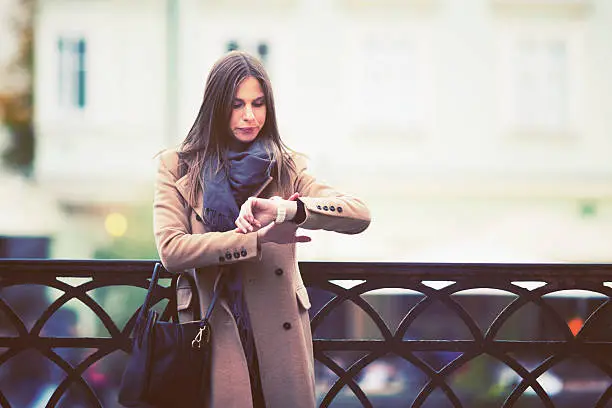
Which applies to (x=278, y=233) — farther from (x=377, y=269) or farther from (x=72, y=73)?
(x=72, y=73)

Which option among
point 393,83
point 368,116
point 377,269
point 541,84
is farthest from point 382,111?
point 377,269

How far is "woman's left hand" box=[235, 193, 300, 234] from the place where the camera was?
231 cm

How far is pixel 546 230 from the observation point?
618 inches

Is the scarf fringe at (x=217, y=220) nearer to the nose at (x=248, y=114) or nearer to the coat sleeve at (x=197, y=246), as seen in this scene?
the coat sleeve at (x=197, y=246)

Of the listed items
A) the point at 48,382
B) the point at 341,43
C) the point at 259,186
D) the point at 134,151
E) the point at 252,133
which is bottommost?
the point at 48,382

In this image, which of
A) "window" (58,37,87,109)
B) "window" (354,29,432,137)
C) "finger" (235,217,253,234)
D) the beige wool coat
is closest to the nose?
the beige wool coat

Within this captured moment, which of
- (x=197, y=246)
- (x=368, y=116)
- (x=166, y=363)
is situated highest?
(x=368, y=116)

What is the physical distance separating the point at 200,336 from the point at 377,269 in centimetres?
96

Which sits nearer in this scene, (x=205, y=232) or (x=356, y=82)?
(x=205, y=232)

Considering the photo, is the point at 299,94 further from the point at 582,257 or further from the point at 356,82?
the point at 582,257

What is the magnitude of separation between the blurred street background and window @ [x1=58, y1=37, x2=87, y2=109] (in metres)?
0.03

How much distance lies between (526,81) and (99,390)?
9.89m

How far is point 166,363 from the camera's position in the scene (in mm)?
2355

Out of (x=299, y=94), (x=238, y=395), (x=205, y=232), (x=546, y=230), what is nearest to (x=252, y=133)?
(x=205, y=232)
